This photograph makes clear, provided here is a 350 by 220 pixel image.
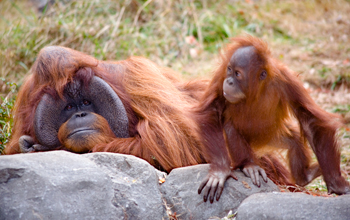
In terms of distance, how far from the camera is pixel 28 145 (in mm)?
3340

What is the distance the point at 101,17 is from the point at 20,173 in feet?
15.5

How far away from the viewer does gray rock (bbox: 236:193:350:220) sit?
2.16m

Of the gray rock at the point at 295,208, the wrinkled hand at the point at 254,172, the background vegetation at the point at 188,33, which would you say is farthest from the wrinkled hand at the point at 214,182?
the background vegetation at the point at 188,33

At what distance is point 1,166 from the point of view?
7.66ft

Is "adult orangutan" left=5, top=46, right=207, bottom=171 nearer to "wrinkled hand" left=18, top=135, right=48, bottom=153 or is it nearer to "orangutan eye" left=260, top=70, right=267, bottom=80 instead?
"wrinkled hand" left=18, top=135, right=48, bottom=153

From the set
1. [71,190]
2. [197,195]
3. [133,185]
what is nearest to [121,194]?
[133,185]

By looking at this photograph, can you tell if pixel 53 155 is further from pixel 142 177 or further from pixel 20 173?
pixel 142 177

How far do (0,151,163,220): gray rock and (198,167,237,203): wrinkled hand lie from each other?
0.31 metres

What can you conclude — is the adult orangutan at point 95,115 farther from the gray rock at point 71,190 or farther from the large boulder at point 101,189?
the gray rock at point 71,190

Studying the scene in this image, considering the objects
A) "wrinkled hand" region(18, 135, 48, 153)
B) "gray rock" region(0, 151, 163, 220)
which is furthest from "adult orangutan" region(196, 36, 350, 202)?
"wrinkled hand" region(18, 135, 48, 153)

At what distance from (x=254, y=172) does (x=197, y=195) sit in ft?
1.39

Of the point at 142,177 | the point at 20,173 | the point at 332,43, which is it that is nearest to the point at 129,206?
the point at 142,177

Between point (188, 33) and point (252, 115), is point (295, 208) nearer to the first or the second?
point (252, 115)

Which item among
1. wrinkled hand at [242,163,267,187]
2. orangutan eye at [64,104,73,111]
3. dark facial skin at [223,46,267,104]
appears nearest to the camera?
dark facial skin at [223,46,267,104]
